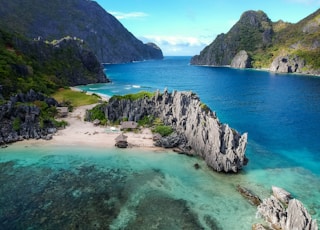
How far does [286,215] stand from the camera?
108 feet

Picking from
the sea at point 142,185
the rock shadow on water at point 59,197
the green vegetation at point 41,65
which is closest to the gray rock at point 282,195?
the sea at point 142,185

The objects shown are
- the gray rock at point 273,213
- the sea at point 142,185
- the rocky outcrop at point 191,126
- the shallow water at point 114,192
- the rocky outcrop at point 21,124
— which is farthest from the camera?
the rocky outcrop at point 21,124

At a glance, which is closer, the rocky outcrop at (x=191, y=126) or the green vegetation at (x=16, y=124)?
the rocky outcrop at (x=191, y=126)

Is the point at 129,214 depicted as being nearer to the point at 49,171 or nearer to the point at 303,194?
the point at 49,171

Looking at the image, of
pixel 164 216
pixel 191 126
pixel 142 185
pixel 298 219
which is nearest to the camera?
pixel 298 219

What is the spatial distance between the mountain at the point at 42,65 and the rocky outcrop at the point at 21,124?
37.5ft

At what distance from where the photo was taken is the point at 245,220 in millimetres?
34219

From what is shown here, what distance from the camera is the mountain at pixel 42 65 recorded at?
295 feet

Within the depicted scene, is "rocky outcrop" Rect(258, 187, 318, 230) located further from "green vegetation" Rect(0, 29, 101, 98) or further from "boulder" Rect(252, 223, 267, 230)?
"green vegetation" Rect(0, 29, 101, 98)

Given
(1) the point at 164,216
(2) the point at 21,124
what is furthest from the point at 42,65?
(1) the point at 164,216

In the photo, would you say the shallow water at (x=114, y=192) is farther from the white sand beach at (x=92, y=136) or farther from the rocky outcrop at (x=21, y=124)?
the rocky outcrop at (x=21, y=124)

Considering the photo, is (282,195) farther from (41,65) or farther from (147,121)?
(41,65)

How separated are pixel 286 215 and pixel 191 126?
27573 millimetres

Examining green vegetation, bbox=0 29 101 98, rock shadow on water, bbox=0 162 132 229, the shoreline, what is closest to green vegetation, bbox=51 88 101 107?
green vegetation, bbox=0 29 101 98
